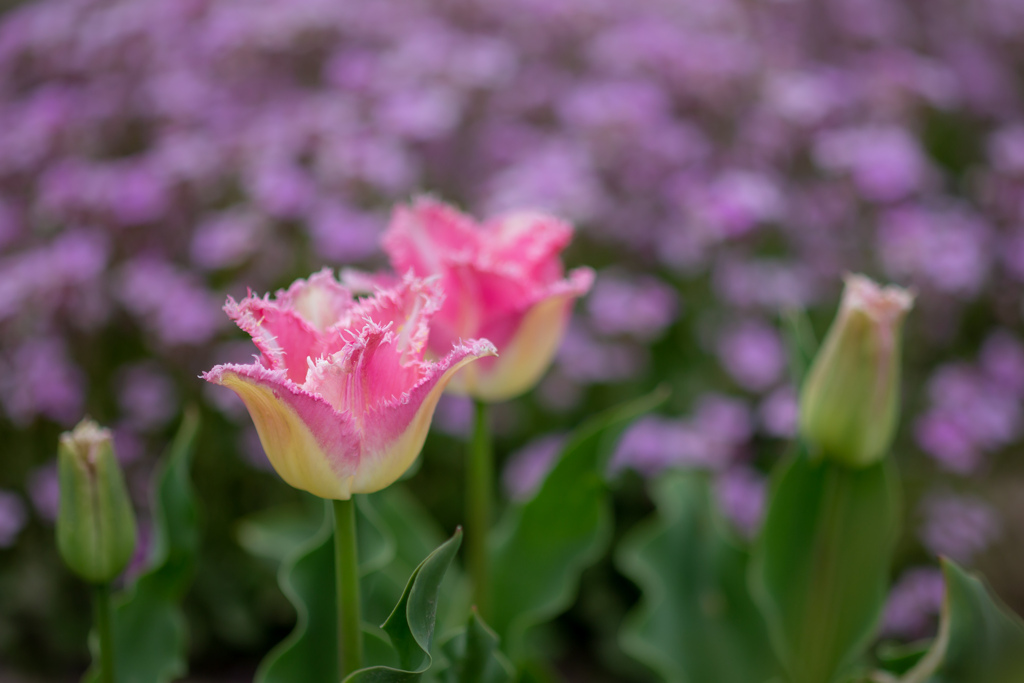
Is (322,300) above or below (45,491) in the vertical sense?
above

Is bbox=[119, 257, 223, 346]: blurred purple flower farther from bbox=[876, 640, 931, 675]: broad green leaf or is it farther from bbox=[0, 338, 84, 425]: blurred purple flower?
bbox=[876, 640, 931, 675]: broad green leaf

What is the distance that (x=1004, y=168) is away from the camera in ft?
4.94

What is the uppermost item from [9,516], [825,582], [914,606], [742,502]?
[825,582]

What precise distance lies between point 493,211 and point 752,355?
50 centimetres

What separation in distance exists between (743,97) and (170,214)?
115cm

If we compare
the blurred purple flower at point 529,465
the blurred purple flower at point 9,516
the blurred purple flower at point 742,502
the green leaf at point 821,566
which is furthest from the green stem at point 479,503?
the blurred purple flower at point 9,516

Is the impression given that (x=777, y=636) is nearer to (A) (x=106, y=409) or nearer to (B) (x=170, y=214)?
(A) (x=106, y=409)

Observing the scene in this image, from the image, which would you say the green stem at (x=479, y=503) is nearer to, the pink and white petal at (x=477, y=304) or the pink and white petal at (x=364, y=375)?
the pink and white petal at (x=477, y=304)

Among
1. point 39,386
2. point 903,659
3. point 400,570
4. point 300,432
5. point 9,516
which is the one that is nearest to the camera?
point 300,432

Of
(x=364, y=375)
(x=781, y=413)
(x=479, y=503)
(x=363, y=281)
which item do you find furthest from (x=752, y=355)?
(x=364, y=375)

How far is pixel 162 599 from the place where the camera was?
2.15 ft

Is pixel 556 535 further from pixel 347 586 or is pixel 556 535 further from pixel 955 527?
pixel 955 527

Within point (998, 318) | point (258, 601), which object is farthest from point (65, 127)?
point (998, 318)

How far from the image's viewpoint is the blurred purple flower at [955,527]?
119cm
